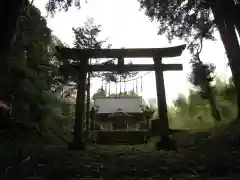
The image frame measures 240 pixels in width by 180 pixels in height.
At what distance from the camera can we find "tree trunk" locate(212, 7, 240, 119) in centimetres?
849

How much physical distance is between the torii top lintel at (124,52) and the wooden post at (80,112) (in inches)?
18.9

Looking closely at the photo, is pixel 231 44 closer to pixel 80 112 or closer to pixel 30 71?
pixel 80 112

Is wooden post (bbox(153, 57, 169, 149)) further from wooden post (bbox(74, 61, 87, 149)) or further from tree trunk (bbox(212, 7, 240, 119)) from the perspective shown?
wooden post (bbox(74, 61, 87, 149))

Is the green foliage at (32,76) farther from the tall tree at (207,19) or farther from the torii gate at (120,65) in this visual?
the tall tree at (207,19)

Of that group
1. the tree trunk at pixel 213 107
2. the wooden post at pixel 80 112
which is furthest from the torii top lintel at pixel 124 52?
the tree trunk at pixel 213 107

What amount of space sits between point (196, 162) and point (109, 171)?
78.1 inches

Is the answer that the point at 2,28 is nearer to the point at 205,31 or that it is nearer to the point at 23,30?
the point at 205,31

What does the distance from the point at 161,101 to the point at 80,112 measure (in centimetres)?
345

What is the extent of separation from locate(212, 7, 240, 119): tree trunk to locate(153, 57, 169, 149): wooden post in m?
2.70

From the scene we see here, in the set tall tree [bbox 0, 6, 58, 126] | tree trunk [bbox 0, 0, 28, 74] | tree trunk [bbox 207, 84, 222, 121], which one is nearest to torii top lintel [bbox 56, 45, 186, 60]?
tall tree [bbox 0, 6, 58, 126]

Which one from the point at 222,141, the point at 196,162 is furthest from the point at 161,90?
the point at 196,162

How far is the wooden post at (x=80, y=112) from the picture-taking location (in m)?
9.88

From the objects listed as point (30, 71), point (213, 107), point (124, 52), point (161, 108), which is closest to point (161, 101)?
point (161, 108)

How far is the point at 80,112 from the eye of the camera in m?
10.4
